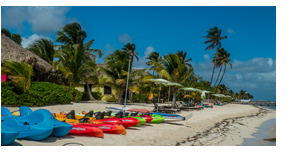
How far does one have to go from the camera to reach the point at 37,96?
42.2 feet

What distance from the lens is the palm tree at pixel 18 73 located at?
11562 millimetres

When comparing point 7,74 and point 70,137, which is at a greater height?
point 7,74

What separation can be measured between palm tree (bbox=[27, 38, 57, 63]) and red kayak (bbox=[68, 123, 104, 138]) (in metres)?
17.7

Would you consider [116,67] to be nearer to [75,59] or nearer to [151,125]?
[75,59]

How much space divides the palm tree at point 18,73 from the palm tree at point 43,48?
10.6m

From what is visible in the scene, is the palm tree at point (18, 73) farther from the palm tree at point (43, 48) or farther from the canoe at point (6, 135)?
the palm tree at point (43, 48)

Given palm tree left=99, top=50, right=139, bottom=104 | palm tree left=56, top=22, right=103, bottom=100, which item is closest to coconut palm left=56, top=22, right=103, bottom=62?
palm tree left=56, top=22, right=103, bottom=100

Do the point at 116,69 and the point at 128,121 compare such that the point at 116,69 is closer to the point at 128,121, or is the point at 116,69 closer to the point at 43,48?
the point at 43,48

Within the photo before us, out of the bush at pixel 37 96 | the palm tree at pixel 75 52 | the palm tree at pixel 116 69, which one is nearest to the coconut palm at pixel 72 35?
the palm tree at pixel 75 52

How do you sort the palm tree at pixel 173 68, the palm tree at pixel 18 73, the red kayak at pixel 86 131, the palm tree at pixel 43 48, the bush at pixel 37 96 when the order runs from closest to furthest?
the red kayak at pixel 86 131
the bush at pixel 37 96
the palm tree at pixel 18 73
the palm tree at pixel 173 68
the palm tree at pixel 43 48

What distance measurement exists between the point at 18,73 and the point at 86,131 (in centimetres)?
782

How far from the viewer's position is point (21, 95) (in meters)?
12.0
